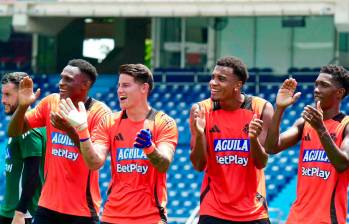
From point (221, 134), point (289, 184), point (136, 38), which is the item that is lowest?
point (289, 184)

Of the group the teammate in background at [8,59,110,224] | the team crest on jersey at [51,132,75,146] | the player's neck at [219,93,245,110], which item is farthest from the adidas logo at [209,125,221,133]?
the team crest on jersey at [51,132,75,146]

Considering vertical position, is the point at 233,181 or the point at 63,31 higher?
the point at 63,31

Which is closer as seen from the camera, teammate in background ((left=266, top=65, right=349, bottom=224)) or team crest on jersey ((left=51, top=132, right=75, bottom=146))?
teammate in background ((left=266, top=65, right=349, bottom=224))

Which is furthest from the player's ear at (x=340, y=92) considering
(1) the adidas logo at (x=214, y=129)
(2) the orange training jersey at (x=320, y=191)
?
(1) the adidas logo at (x=214, y=129)

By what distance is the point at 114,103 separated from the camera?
2556cm

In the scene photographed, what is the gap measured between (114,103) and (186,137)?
117 inches

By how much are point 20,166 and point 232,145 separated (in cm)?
274

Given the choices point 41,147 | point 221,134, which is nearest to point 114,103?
point 41,147

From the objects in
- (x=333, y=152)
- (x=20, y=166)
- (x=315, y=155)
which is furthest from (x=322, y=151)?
(x=20, y=166)

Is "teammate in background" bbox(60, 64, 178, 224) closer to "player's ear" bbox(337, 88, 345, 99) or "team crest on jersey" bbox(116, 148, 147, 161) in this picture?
"team crest on jersey" bbox(116, 148, 147, 161)

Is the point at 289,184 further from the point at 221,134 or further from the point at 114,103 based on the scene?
the point at 221,134

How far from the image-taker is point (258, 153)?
352 inches

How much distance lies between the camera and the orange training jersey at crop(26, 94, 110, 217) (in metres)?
9.88

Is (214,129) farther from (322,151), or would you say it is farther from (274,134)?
(322,151)
